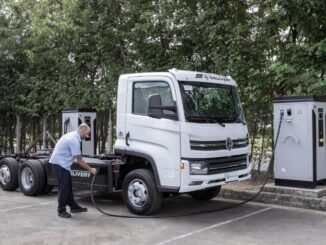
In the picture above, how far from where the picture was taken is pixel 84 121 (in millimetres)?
12562

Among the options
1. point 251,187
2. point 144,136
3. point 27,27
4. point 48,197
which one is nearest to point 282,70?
point 251,187

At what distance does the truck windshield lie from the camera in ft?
27.1

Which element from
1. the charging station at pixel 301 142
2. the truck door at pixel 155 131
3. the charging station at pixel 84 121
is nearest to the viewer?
the truck door at pixel 155 131

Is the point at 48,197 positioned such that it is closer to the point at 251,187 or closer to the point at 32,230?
the point at 32,230

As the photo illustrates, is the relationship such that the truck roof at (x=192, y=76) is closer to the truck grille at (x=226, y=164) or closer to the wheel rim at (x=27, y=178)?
the truck grille at (x=226, y=164)

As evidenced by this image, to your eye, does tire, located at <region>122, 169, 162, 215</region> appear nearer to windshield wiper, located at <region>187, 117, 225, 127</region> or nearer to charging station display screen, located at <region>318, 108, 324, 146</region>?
windshield wiper, located at <region>187, 117, 225, 127</region>

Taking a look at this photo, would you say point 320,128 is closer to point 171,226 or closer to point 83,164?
point 171,226

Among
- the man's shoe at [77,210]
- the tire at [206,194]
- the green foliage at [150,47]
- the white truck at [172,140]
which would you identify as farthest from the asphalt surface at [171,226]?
the green foliage at [150,47]

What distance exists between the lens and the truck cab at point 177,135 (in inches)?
316

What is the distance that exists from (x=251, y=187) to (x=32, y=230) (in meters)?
4.80

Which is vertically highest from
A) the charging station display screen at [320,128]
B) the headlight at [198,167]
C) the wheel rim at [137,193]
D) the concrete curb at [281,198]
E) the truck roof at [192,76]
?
the truck roof at [192,76]

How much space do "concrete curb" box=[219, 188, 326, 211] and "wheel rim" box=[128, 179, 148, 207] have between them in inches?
94.9

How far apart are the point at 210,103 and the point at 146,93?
113 cm

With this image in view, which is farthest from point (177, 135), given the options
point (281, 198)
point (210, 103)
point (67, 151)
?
point (281, 198)
